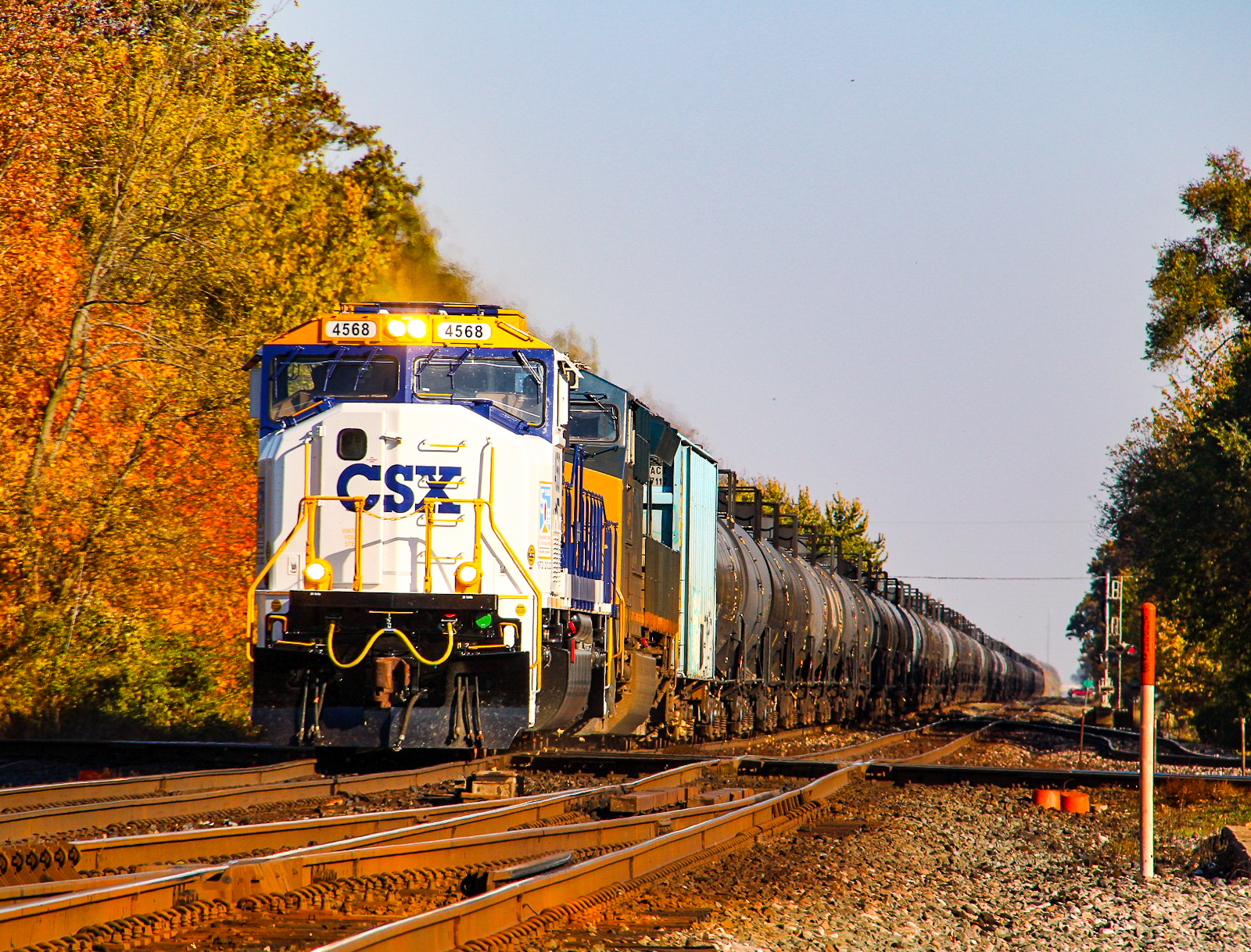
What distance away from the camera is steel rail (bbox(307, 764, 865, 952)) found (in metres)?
4.88

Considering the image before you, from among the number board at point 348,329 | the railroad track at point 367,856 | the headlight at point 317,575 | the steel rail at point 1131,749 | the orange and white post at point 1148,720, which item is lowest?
the steel rail at point 1131,749

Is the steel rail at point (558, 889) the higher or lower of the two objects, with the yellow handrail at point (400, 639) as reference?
lower

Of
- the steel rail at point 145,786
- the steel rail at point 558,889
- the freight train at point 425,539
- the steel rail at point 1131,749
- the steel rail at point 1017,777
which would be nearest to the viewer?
the steel rail at point 558,889

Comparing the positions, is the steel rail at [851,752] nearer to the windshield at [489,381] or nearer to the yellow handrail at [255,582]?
the windshield at [489,381]

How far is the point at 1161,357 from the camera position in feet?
142

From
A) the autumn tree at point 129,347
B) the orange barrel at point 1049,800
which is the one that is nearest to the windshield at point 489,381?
the orange barrel at point 1049,800

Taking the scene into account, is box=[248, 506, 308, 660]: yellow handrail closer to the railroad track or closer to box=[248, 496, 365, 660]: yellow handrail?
box=[248, 496, 365, 660]: yellow handrail

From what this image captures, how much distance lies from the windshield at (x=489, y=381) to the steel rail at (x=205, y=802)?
3.25 m

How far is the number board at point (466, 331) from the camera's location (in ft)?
38.7

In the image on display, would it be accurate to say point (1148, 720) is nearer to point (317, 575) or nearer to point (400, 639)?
point (400, 639)

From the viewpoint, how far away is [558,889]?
628 centimetres

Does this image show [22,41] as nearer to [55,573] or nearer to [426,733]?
[55,573]

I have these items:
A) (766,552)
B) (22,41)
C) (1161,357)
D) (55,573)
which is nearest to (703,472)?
(766,552)

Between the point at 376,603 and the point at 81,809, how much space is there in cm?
298
